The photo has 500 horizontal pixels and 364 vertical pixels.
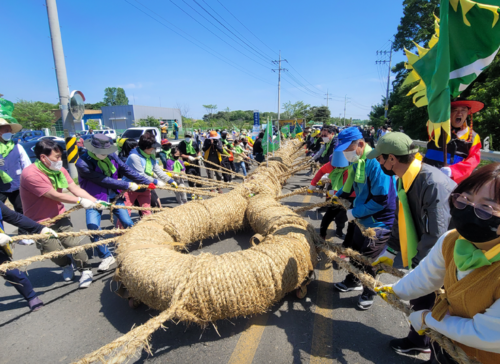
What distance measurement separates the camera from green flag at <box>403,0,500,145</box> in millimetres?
1926

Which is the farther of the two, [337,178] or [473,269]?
[337,178]

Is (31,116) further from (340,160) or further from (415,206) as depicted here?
(415,206)

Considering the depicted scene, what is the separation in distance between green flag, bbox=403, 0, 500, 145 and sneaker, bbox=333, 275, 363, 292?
6.46ft

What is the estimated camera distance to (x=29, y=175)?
3152mm

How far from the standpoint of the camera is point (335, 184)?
14.1ft

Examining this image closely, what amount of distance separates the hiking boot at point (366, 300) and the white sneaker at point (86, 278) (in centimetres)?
350

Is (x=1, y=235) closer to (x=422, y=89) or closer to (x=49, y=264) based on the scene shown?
(x=49, y=264)

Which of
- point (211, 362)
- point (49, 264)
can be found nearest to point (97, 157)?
point (49, 264)

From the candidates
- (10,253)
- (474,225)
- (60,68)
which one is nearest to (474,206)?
(474,225)

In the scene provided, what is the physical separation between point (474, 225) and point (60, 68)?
8505 millimetres

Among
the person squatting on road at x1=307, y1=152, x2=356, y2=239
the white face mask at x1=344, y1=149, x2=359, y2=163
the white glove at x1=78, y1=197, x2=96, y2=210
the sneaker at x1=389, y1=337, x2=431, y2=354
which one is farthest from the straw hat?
the sneaker at x1=389, y1=337, x2=431, y2=354

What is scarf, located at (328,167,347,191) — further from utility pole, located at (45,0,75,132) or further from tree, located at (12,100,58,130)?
tree, located at (12,100,58,130)

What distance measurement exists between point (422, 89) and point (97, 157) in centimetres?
446

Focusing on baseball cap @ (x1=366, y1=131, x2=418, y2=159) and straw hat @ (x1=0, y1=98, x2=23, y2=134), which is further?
straw hat @ (x1=0, y1=98, x2=23, y2=134)
